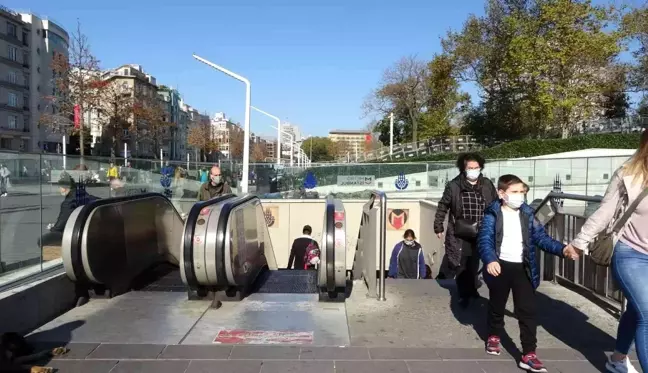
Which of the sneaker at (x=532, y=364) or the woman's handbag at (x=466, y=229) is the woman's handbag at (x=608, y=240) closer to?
the sneaker at (x=532, y=364)

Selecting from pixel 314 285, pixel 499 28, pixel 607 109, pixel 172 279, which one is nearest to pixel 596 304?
pixel 314 285

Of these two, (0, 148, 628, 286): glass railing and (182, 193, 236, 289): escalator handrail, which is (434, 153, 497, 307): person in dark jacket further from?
(0, 148, 628, 286): glass railing

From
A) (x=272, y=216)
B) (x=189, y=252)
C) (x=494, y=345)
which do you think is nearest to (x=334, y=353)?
(x=494, y=345)

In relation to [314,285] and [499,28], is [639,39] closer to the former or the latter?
[499,28]

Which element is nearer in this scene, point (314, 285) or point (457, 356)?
point (457, 356)

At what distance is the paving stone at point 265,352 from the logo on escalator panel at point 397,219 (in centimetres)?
1402

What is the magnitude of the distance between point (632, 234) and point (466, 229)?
7.65ft

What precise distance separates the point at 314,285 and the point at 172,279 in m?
2.15

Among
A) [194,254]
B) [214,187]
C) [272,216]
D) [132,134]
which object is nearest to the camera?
[194,254]

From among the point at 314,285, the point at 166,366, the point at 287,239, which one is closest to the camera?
the point at 166,366

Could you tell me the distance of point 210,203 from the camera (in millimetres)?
6828

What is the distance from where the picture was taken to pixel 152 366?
4.22 meters

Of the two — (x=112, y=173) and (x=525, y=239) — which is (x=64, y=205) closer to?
→ (x=112, y=173)

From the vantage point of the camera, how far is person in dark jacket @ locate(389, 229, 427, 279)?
30.1 feet
